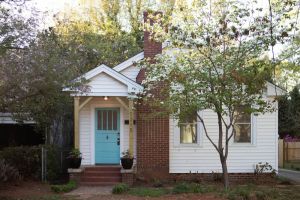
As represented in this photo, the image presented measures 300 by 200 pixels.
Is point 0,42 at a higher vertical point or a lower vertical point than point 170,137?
higher

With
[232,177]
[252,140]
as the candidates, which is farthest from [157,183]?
[252,140]

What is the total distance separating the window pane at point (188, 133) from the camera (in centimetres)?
1591

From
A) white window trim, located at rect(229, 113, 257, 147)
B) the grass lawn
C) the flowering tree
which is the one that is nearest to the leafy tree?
the flowering tree

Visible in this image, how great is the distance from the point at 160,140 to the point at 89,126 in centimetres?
276

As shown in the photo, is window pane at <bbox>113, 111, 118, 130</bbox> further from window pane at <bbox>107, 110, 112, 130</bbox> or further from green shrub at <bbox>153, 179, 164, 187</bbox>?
green shrub at <bbox>153, 179, 164, 187</bbox>

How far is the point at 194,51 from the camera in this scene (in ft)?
36.4

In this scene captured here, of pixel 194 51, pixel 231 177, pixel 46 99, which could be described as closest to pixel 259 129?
pixel 231 177

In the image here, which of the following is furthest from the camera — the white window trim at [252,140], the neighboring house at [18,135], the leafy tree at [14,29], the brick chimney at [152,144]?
the neighboring house at [18,135]

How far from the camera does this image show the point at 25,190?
13227mm

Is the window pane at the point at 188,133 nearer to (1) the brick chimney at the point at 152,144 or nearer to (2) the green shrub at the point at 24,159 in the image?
(1) the brick chimney at the point at 152,144

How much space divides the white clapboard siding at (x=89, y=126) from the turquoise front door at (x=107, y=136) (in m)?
0.19

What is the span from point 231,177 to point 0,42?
9714 millimetres

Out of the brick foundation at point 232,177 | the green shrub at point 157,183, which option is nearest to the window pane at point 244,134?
the brick foundation at point 232,177

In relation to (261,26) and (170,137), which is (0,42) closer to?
(261,26)
